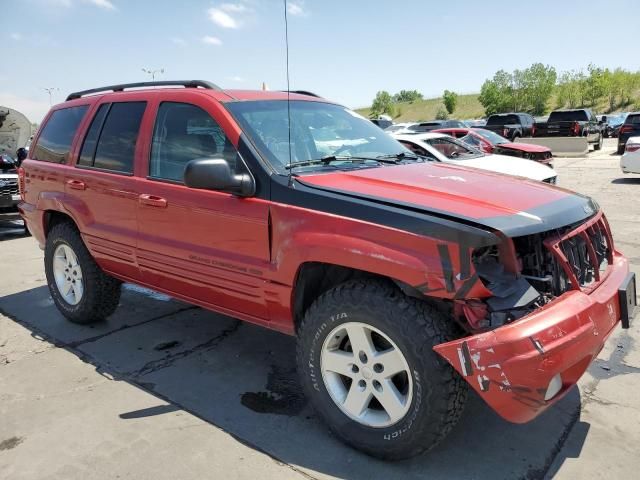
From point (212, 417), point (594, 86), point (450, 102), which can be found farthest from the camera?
point (450, 102)

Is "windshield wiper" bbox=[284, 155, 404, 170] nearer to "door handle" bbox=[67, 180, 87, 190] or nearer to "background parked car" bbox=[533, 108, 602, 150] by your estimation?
"door handle" bbox=[67, 180, 87, 190]

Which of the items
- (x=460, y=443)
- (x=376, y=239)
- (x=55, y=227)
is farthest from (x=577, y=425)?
(x=55, y=227)

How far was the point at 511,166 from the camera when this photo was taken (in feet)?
29.9

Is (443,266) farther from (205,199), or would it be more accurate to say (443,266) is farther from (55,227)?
(55,227)

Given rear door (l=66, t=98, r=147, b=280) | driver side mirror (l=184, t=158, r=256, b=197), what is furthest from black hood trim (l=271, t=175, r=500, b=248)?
rear door (l=66, t=98, r=147, b=280)

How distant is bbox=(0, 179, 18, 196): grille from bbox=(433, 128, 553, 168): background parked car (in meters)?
8.25

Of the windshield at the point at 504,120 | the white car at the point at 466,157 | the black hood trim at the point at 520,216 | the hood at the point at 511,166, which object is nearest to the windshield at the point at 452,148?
the white car at the point at 466,157

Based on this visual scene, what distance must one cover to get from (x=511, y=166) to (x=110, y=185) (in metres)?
7.09

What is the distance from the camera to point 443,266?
2330mm

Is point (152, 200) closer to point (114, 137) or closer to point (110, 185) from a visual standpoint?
point (110, 185)

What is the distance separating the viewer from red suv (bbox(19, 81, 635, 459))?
2346 mm

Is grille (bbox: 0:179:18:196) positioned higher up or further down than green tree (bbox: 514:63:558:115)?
further down

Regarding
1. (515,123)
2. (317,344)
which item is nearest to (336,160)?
(317,344)

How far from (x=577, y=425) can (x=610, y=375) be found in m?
0.80
